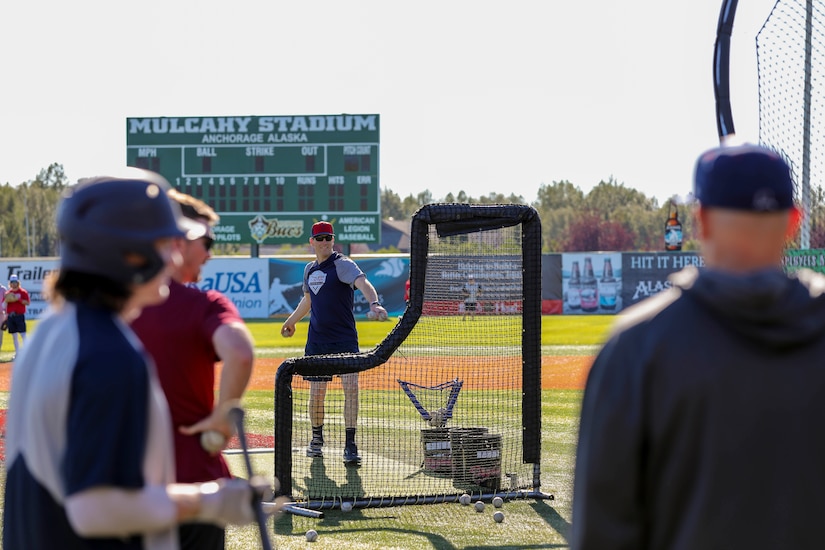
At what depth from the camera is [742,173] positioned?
7.75 ft

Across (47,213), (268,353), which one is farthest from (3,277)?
(47,213)

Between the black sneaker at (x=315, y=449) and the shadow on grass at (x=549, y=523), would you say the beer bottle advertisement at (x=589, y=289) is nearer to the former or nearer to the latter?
the black sneaker at (x=315, y=449)

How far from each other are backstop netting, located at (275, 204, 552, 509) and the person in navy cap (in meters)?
5.83

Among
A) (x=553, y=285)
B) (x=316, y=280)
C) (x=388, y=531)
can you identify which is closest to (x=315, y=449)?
(x=316, y=280)

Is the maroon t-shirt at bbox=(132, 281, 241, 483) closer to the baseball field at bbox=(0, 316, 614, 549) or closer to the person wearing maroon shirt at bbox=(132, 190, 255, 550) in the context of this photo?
the person wearing maroon shirt at bbox=(132, 190, 255, 550)

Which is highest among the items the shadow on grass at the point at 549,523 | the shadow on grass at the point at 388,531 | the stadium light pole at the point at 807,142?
the stadium light pole at the point at 807,142

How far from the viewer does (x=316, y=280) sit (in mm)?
10531

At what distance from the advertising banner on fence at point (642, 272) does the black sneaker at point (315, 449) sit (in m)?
34.6

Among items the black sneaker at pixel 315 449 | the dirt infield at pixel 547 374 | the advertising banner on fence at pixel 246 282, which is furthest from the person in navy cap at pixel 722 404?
the advertising banner on fence at pixel 246 282

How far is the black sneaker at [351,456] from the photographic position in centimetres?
1033

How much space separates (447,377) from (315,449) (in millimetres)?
1869

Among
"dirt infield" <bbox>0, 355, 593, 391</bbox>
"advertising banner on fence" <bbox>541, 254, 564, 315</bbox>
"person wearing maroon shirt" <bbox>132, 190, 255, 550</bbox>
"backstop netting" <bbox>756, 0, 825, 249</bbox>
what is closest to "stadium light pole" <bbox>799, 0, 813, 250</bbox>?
"backstop netting" <bbox>756, 0, 825, 249</bbox>

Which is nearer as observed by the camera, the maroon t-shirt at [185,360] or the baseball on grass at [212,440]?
the baseball on grass at [212,440]

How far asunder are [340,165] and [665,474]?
41.3 metres
